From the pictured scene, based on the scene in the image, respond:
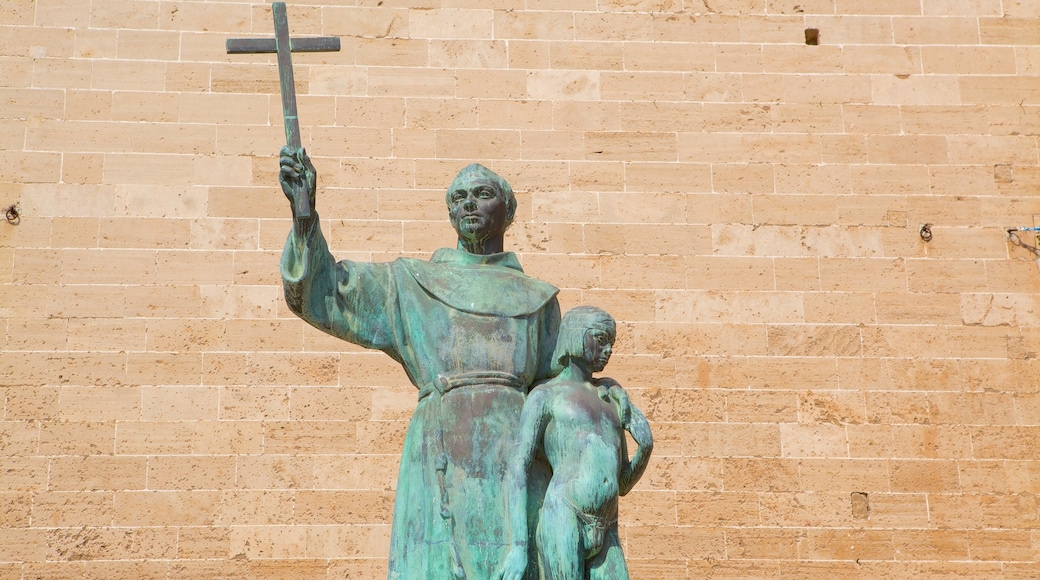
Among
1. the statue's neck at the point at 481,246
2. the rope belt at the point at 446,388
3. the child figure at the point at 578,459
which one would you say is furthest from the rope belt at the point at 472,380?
the statue's neck at the point at 481,246

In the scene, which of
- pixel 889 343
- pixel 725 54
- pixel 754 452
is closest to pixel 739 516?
pixel 754 452

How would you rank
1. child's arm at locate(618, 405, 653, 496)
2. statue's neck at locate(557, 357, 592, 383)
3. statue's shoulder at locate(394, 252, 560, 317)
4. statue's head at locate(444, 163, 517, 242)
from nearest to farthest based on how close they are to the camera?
child's arm at locate(618, 405, 653, 496), statue's neck at locate(557, 357, 592, 383), statue's shoulder at locate(394, 252, 560, 317), statue's head at locate(444, 163, 517, 242)

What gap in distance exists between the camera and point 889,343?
35.6 feet

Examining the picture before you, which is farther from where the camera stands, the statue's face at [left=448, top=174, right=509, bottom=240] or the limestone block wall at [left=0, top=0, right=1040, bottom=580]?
the limestone block wall at [left=0, top=0, right=1040, bottom=580]

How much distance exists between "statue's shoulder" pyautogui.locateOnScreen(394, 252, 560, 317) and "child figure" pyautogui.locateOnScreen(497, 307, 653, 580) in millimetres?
175

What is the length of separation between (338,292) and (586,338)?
830 millimetres

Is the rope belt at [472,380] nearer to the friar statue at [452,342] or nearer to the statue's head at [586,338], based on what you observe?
the friar statue at [452,342]

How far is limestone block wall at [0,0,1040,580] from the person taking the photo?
10.2 m

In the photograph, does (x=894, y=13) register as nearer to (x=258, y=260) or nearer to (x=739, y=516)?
(x=739, y=516)

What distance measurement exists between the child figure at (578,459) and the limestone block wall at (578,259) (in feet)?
15.9

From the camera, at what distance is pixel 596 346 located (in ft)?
18.0

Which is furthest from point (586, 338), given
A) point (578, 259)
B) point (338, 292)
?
point (578, 259)

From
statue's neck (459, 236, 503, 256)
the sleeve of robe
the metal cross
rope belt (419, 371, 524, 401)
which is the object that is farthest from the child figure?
the metal cross

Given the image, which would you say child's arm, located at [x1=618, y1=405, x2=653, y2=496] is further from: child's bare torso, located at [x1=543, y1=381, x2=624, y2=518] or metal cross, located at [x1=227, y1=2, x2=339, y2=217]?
metal cross, located at [x1=227, y1=2, x2=339, y2=217]
